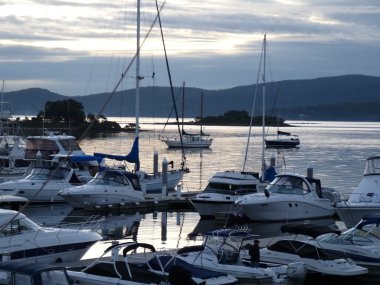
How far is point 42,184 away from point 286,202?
11199mm

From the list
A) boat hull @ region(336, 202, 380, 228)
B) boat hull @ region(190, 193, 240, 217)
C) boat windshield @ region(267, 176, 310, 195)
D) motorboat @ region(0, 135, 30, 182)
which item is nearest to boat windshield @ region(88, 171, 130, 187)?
boat hull @ region(190, 193, 240, 217)

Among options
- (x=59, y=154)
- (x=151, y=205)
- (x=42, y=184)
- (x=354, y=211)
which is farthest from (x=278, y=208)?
(x=59, y=154)

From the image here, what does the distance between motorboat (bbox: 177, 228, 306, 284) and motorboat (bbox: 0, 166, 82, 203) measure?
16.4 meters

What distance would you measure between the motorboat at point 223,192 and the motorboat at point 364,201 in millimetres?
4987

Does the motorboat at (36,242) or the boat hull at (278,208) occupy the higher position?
the motorboat at (36,242)

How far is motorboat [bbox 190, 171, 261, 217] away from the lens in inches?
1342

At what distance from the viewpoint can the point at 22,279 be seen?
1612cm

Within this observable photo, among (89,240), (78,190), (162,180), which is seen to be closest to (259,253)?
(89,240)

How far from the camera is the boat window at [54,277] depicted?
52.4 feet

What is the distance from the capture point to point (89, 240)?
22391 millimetres

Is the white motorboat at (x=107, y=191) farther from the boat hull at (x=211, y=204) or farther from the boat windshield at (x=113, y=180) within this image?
the boat hull at (x=211, y=204)

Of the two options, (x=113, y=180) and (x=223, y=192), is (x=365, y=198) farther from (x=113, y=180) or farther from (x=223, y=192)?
(x=113, y=180)

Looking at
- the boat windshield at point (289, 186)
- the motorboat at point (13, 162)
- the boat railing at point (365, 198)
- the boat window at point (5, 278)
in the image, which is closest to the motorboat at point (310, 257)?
the boat window at point (5, 278)

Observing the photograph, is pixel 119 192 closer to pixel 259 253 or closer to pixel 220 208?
pixel 220 208
